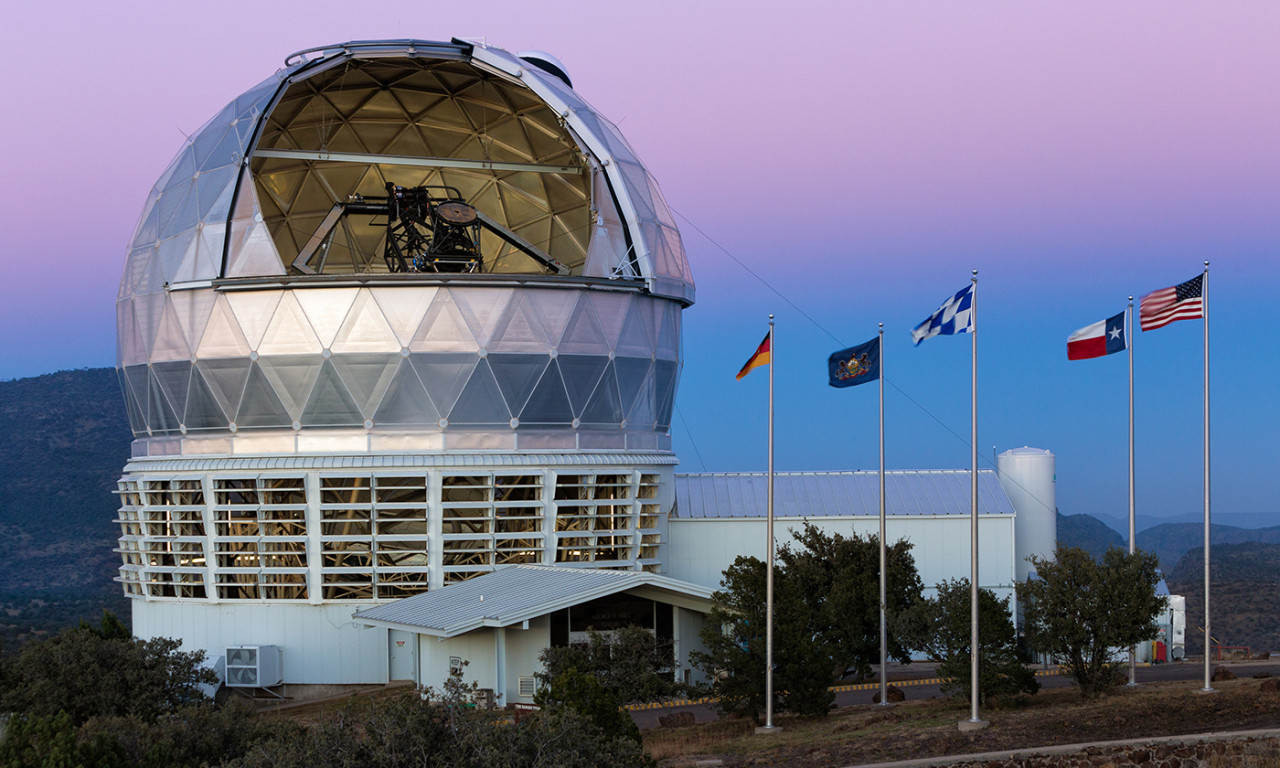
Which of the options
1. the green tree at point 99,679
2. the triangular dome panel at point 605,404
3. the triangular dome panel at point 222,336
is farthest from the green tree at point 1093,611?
the triangular dome panel at point 222,336

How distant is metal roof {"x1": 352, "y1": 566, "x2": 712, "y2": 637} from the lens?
94.9 ft

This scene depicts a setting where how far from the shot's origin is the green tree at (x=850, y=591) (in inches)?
1209

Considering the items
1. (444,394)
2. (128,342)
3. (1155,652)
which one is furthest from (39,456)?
(1155,652)

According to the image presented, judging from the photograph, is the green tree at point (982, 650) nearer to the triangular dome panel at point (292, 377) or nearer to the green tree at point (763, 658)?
the green tree at point (763, 658)

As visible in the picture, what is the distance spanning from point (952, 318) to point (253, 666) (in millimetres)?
20242

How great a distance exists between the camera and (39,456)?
104m

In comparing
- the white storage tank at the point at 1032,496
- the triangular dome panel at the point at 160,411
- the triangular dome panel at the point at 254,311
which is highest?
the triangular dome panel at the point at 254,311

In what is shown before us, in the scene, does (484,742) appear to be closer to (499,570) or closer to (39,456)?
(499,570)

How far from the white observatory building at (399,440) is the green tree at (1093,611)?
8.64 meters

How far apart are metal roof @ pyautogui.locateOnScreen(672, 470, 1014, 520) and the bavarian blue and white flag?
14.4 m

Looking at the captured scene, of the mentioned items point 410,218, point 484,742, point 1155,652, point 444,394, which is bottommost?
point 1155,652

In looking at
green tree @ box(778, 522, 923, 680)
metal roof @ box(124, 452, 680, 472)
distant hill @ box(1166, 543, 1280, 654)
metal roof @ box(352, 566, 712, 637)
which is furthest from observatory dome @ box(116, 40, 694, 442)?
distant hill @ box(1166, 543, 1280, 654)

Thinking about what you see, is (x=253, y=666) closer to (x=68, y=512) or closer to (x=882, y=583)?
(x=882, y=583)

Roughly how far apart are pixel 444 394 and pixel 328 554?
5283 millimetres
